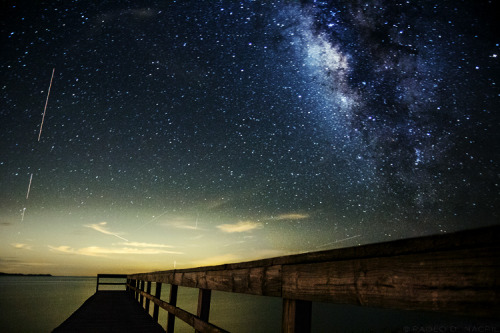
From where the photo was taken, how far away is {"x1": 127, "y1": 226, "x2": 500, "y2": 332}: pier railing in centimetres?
84

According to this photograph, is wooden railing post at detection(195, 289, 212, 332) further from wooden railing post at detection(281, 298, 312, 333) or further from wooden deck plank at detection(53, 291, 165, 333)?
wooden deck plank at detection(53, 291, 165, 333)

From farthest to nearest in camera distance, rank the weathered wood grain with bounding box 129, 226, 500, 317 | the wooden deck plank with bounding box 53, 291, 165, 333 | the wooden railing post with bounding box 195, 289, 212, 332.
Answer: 1. the wooden deck plank with bounding box 53, 291, 165, 333
2. the wooden railing post with bounding box 195, 289, 212, 332
3. the weathered wood grain with bounding box 129, 226, 500, 317

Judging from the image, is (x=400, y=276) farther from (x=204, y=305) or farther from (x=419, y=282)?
(x=204, y=305)

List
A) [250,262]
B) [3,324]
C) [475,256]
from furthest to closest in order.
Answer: [3,324] < [250,262] < [475,256]


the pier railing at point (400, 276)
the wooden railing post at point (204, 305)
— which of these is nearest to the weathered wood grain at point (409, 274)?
the pier railing at point (400, 276)

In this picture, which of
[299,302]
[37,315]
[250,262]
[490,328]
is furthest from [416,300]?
[37,315]

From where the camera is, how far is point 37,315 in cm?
4128

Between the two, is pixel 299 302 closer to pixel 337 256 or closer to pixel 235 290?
pixel 337 256

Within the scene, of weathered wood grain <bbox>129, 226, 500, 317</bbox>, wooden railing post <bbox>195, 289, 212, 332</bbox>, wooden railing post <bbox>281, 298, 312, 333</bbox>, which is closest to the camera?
weathered wood grain <bbox>129, 226, 500, 317</bbox>

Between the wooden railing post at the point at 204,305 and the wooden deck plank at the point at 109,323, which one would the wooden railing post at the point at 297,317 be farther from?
the wooden deck plank at the point at 109,323

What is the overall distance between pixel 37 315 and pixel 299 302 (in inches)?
2075

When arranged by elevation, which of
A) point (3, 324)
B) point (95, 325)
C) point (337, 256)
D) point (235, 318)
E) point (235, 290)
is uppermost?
point (337, 256)

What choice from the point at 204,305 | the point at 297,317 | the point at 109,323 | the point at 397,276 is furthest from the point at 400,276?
the point at 109,323

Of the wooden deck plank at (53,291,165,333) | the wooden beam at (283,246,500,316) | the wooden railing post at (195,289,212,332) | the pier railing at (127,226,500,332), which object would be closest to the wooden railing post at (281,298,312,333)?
the pier railing at (127,226,500,332)
